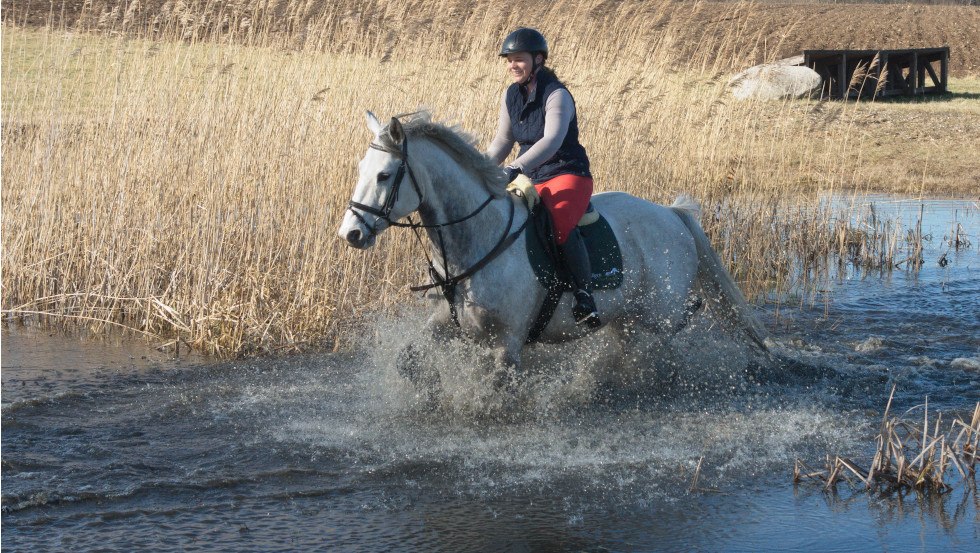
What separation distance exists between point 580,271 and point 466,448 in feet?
3.89

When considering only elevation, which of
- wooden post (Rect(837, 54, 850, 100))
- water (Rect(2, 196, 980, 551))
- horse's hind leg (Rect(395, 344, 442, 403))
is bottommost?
water (Rect(2, 196, 980, 551))

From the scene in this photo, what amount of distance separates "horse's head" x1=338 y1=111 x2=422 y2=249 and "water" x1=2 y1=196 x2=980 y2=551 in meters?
1.02

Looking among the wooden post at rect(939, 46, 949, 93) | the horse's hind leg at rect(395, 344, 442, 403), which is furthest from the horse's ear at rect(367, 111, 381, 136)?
the wooden post at rect(939, 46, 949, 93)

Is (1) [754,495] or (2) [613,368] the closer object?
(1) [754,495]

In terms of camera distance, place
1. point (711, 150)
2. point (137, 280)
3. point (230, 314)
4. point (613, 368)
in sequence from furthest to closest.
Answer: point (711, 150), point (137, 280), point (230, 314), point (613, 368)

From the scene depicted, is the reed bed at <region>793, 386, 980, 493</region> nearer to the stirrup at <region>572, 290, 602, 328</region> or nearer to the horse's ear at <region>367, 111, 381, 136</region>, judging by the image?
the stirrup at <region>572, 290, 602, 328</region>

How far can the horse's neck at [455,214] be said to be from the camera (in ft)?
17.3

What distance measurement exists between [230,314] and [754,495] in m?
4.20

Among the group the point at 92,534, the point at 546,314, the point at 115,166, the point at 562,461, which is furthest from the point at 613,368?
the point at 115,166

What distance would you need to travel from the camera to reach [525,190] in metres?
5.73

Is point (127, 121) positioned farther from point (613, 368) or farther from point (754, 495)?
point (754, 495)

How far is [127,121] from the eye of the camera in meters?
8.24

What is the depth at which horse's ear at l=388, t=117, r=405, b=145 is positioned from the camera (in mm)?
4859

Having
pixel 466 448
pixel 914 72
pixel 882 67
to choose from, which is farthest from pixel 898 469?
pixel 914 72
